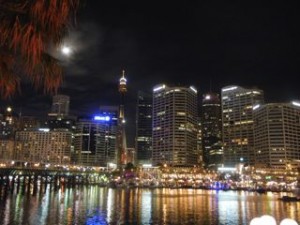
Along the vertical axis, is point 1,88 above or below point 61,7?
below

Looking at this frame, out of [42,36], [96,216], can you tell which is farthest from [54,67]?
[96,216]

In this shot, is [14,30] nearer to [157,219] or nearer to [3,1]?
[3,1]

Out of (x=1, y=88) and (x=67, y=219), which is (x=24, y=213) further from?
(x=1, y=88)

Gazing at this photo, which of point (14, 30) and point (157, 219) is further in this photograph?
point (157, 219)

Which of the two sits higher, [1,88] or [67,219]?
[1,88]

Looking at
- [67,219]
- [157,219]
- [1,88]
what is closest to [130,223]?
[157,219]

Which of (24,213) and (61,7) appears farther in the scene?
(24,213)

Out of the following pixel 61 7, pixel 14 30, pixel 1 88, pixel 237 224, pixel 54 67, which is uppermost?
pixel 61 7

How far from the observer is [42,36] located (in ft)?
20.6

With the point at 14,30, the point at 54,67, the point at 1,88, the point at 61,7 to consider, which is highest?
the point at 61,7

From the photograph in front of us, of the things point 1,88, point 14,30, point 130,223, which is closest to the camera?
point 14,30

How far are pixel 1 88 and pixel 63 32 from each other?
1.53m

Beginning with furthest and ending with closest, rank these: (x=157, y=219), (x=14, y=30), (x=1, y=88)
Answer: (x=157, y=219), (x=1, y=88), (x=14, y=30)

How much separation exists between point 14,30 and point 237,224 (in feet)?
212
